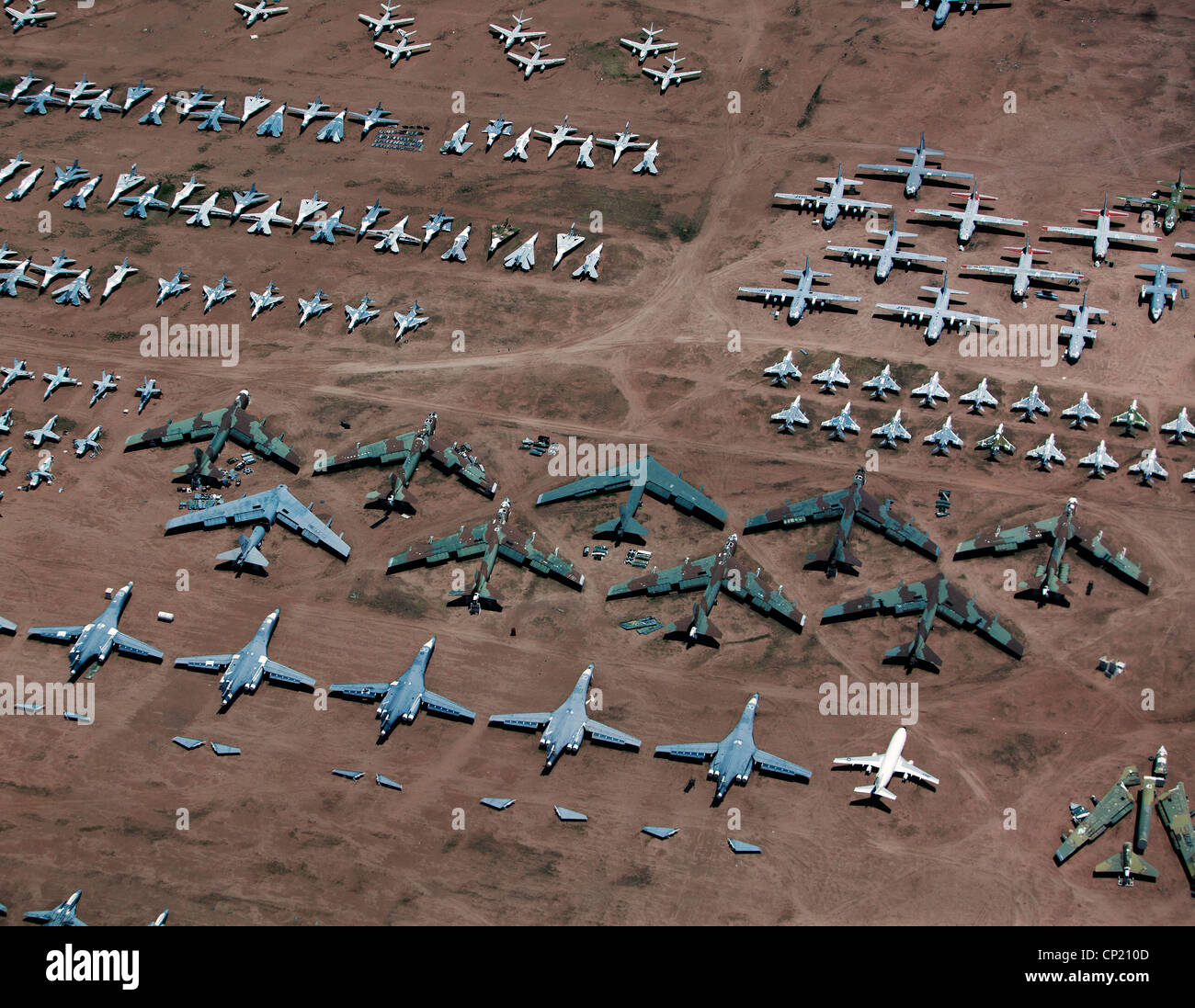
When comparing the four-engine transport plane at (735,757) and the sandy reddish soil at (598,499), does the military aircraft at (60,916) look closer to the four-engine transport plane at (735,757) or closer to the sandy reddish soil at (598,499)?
the sandy reddish soil at (598,499)

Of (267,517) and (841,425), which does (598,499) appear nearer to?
(841,425)

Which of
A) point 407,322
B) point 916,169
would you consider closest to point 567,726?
point 407,322

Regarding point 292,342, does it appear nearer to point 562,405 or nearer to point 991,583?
point 562,405

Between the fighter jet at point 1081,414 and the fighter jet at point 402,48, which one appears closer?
the fighter jet at point 1081,414

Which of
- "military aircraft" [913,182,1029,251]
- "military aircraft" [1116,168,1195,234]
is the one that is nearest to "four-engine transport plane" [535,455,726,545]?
"military aircraft" [913,182,1029,251]

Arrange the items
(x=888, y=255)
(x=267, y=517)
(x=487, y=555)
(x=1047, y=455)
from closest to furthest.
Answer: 1. (x=487, y=555)
2. (x=267, y=517)
3. (x=1047, y=455)
4. (x=888, y=255)

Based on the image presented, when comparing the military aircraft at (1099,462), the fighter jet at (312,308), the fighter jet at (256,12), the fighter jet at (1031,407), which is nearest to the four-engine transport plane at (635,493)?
the fighter jet at (1031,407)
